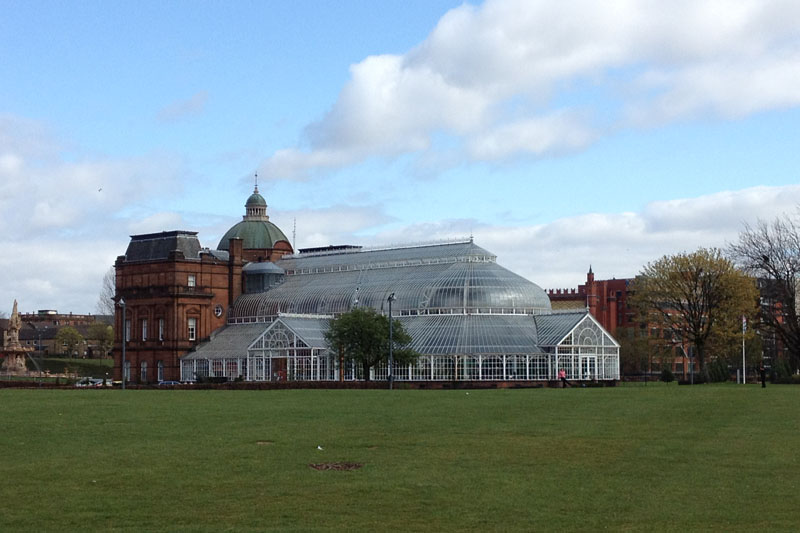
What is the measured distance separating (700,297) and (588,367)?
11.9 metres

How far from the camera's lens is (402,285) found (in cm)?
11694

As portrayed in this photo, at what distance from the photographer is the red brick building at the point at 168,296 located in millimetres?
125312

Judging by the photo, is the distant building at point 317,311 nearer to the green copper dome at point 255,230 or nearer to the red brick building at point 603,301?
the green copper dome at point 255,230

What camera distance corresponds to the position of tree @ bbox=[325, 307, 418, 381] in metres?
91.6

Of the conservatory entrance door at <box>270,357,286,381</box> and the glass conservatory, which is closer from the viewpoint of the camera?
the glass conservatory

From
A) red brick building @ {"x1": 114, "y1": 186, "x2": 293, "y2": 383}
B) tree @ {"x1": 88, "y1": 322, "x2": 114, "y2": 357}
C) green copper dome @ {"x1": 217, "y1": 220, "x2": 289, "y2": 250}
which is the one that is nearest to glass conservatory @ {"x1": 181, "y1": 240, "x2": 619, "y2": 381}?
red brick building @ {"x1": 114, "y1": 186, "x2": 293, "y2": 383}

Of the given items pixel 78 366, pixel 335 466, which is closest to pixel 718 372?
pixel 335 466

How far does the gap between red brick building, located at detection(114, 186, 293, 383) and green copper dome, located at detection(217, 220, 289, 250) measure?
8152 millimetres

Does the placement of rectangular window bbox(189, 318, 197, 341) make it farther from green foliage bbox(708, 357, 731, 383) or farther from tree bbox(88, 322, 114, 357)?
tree bbox(88, 322, 114, 357)

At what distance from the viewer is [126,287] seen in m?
131

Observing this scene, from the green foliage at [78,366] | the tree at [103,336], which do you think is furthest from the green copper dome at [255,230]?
the tree at [103,336]

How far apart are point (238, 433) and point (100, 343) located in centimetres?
16903

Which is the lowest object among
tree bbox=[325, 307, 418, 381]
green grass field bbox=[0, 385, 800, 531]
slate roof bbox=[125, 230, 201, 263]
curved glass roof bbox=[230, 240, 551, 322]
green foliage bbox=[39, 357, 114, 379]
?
green foliage bbox=[39, 357, 114, 379]

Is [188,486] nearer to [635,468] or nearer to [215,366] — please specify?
[635,468]
